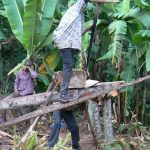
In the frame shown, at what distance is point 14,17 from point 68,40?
2.17 metres

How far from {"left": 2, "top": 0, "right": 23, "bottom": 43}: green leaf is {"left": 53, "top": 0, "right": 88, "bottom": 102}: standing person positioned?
1917mm

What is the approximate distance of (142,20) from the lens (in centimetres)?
674

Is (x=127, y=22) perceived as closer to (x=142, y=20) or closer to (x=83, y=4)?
(x=142, y=20)

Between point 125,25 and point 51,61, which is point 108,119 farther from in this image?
point 51,61

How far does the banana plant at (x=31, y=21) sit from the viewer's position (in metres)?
6.12

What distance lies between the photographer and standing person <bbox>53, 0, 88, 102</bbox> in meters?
4.85

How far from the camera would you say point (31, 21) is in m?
6.20

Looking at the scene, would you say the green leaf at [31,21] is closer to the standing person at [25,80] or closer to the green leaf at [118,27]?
→ the standing person at [25,80]

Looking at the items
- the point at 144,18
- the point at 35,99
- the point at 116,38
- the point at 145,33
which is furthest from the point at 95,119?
the point at 35,99

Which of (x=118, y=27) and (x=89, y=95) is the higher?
(x=118, y=27)

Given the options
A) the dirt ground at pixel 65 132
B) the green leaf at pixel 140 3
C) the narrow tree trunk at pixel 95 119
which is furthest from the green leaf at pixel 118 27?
the dirt ground at pixel 65 132

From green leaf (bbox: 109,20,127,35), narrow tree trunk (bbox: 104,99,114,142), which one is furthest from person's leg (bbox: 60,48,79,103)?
green leaf (bbox: 109,20,127,35)

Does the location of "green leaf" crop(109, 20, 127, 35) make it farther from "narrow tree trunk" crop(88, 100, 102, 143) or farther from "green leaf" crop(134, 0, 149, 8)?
"narrow tree trunk" crop(88, 100, 102, 143)

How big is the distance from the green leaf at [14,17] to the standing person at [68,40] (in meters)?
1.92
